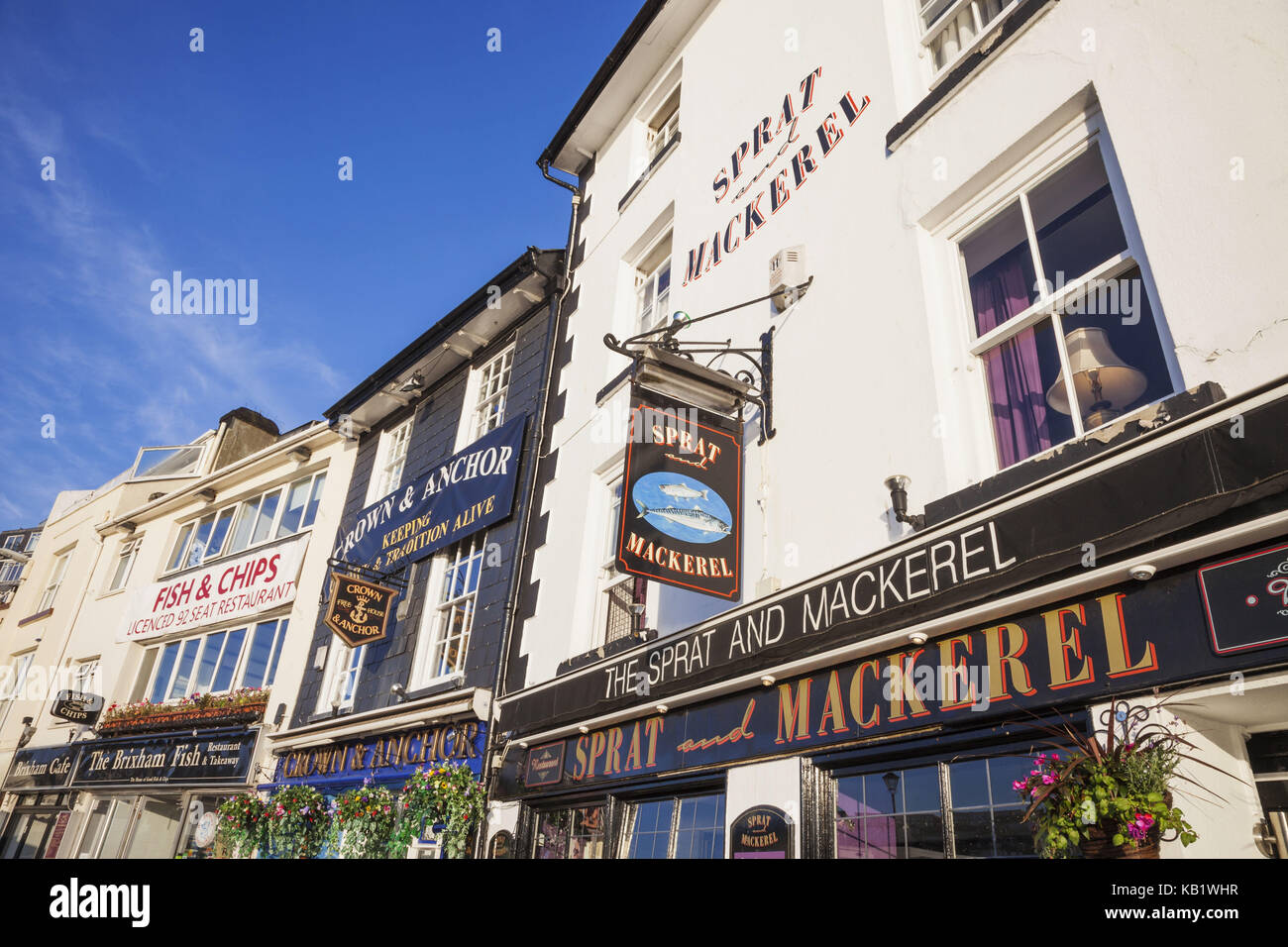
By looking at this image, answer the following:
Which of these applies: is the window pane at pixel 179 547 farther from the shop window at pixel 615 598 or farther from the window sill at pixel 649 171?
the shop window at pixel 615 598

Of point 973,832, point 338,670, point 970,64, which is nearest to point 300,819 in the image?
point 338,670

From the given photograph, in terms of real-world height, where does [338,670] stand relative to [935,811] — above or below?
above

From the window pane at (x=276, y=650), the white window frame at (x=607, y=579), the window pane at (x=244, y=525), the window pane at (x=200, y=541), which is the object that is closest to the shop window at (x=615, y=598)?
the white window frame at (x=607, y=579)

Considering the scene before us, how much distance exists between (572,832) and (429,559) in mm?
5771

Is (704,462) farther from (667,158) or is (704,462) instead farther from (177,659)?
(177,659)

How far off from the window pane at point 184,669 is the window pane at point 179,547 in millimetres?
2975

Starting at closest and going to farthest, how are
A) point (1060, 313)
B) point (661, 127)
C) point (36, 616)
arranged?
1. point (1060, 313)
2. point (661, 127)
3. point (36, 616)

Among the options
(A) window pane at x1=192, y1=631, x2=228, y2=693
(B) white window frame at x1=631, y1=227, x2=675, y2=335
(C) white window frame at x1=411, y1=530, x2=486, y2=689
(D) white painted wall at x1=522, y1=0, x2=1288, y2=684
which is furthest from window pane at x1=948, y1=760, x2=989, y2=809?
(A) window pane at x1=192, y1=631, x2=228, y2=693

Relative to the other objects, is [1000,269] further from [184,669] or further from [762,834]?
[184,669]

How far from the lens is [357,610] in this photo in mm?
11531

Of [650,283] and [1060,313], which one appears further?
[650,283]

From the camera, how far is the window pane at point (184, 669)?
16.5 m

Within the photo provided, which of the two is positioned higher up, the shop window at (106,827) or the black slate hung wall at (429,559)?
the black slate hung wall at (429,559)

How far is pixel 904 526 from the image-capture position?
203 inches
